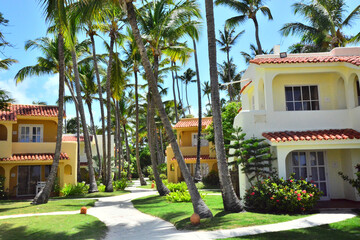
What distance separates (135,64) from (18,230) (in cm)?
2154

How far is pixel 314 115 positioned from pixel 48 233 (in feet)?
37.2

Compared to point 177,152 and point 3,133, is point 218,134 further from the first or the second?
point 3,133

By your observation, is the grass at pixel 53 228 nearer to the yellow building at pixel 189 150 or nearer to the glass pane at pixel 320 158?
the glass pane at pixel 320 158

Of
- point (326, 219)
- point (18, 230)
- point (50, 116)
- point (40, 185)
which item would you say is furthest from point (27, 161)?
point (326, 219)

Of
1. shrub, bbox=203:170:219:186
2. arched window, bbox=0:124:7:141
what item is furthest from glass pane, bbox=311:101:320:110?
arched window, bbox=0:124:7:141

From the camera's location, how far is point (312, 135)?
12.6m

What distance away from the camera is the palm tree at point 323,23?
23.5m

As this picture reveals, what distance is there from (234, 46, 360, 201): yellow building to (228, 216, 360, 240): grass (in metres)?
3.92

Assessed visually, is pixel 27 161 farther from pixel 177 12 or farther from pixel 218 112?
pixel 218 112

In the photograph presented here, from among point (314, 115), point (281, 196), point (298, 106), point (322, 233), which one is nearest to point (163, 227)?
point (281, 196)

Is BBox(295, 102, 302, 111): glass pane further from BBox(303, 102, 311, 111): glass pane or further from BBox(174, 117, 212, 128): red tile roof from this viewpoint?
BBox(174, 117, 212, 128): red tile roof

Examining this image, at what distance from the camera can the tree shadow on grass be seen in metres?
9.36

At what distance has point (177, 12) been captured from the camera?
54.7 ft

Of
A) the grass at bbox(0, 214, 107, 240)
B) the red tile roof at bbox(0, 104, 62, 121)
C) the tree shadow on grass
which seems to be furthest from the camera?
the red tile roof at bbox(0, 104, 62, 121)
